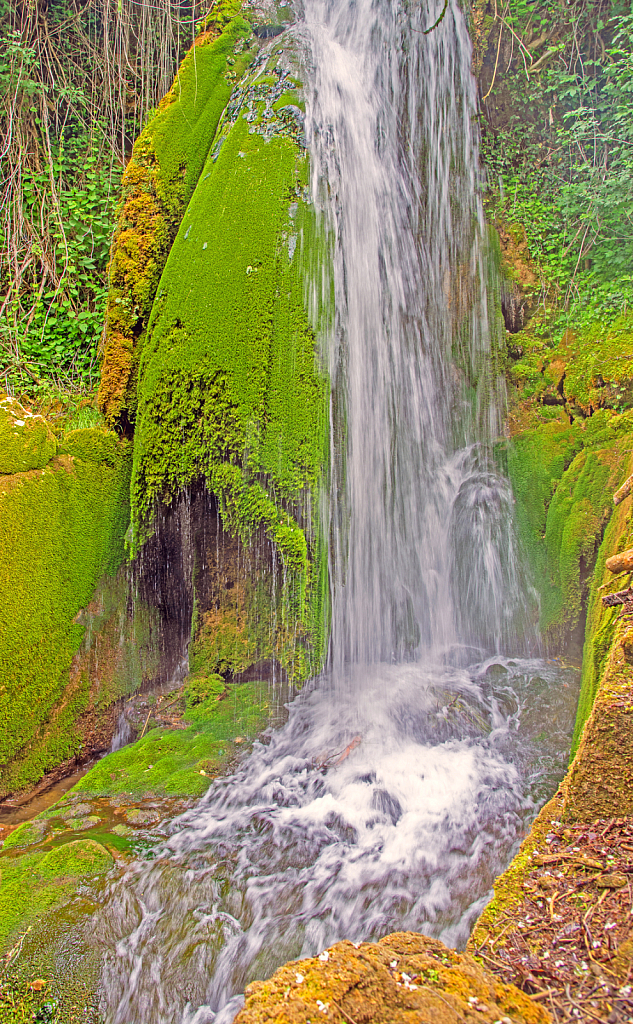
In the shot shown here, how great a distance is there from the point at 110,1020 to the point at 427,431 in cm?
444

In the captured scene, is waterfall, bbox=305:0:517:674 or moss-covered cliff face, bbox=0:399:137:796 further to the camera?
waterfall, bbox=305:0:517:674

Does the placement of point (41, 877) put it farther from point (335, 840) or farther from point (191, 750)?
point (335, 840)

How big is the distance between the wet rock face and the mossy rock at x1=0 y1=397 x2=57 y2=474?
3315mm

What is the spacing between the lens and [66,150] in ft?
20.6

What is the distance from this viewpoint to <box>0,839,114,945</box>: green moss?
2.47 metres

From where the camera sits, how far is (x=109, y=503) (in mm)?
4234

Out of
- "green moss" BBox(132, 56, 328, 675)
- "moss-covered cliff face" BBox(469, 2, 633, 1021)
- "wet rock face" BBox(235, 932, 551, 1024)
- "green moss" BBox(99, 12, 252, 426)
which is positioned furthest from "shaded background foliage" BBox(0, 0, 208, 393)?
"wet rock face" BBox(235, 932, 551, 1024)

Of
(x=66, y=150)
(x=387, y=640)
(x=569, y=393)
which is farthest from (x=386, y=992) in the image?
(x=66, y=150)

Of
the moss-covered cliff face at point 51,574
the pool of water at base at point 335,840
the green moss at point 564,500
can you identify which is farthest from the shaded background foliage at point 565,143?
the moss-covered cliff face at point 51,574

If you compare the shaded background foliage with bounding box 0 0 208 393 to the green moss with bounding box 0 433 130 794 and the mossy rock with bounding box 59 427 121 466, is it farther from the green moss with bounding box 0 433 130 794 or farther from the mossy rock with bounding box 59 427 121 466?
the green moss with bounding box 0 433 130 794

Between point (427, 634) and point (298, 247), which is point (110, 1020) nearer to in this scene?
point (427, 634)

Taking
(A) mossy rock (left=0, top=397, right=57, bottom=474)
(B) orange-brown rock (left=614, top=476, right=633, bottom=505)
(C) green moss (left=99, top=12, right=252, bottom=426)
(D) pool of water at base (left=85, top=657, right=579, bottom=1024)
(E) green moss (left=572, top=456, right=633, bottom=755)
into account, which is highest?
(C) green moss (left=99, top=12, right=252, bottom=426)

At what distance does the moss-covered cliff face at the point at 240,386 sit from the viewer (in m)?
3.93

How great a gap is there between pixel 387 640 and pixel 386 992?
3267mm
